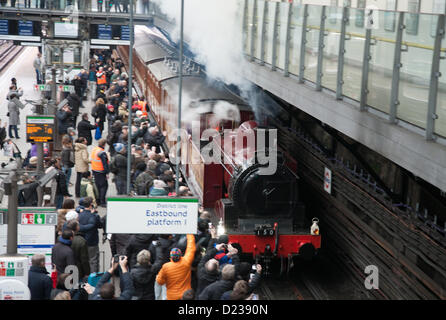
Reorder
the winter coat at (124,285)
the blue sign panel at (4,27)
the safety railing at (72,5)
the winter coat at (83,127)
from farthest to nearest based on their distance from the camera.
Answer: the safety railing at (72,5), the blue sign panel at (4,27), the winter coat at (83,127), the winter coat at (124,285)

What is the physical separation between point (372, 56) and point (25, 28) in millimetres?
20719

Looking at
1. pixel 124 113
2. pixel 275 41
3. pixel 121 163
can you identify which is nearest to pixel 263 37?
pixel 275 41

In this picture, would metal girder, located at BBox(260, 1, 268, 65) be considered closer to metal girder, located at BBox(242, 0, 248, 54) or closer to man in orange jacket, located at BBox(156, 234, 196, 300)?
metal girder, located at BBox(242, 0, 248, 54)

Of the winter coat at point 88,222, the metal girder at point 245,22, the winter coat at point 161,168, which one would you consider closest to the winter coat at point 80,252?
the winter coat at point 88,222

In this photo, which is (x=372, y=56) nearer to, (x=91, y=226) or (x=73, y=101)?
(x=91, y=226)

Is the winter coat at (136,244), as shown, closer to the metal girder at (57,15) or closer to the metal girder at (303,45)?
the metal girder at (303,45)

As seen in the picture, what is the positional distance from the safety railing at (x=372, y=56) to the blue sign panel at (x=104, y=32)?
621 inches

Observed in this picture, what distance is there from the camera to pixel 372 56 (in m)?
8.83

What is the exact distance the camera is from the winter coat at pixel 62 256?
927 cm

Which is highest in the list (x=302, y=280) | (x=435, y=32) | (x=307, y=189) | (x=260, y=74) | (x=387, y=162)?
(x=435, y=32)

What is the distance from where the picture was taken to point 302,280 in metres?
12.7
